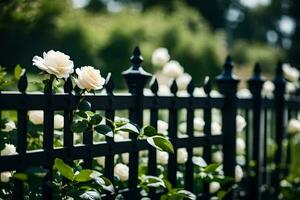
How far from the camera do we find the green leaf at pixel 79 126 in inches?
87.6

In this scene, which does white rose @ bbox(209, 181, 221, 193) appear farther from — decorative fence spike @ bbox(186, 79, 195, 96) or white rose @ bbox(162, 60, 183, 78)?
white rose @ bbox(162, 60, 183, 78)

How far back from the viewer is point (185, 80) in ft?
13.3

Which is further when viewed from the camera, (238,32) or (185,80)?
(238,32)

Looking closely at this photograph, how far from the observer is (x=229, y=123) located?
12.1 ft

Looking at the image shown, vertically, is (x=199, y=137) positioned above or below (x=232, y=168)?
above

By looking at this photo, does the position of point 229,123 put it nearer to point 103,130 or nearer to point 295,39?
point 103,130

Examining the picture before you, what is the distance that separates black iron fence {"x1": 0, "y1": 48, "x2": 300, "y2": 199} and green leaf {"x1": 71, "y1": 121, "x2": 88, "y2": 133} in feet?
0.34

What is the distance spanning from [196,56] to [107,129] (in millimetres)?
18615

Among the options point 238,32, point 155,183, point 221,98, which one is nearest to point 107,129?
point 155,183

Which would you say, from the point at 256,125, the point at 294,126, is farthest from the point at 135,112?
the point at 294,126

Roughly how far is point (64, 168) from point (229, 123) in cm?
180

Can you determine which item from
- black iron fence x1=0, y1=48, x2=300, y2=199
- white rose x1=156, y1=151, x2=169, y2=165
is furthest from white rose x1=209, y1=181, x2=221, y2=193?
white rose x1=156, y1=151, x2=169, y2=165

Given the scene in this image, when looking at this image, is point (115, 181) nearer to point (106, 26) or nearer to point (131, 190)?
point (131, 190)

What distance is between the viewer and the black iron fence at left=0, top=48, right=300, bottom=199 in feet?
7.02
